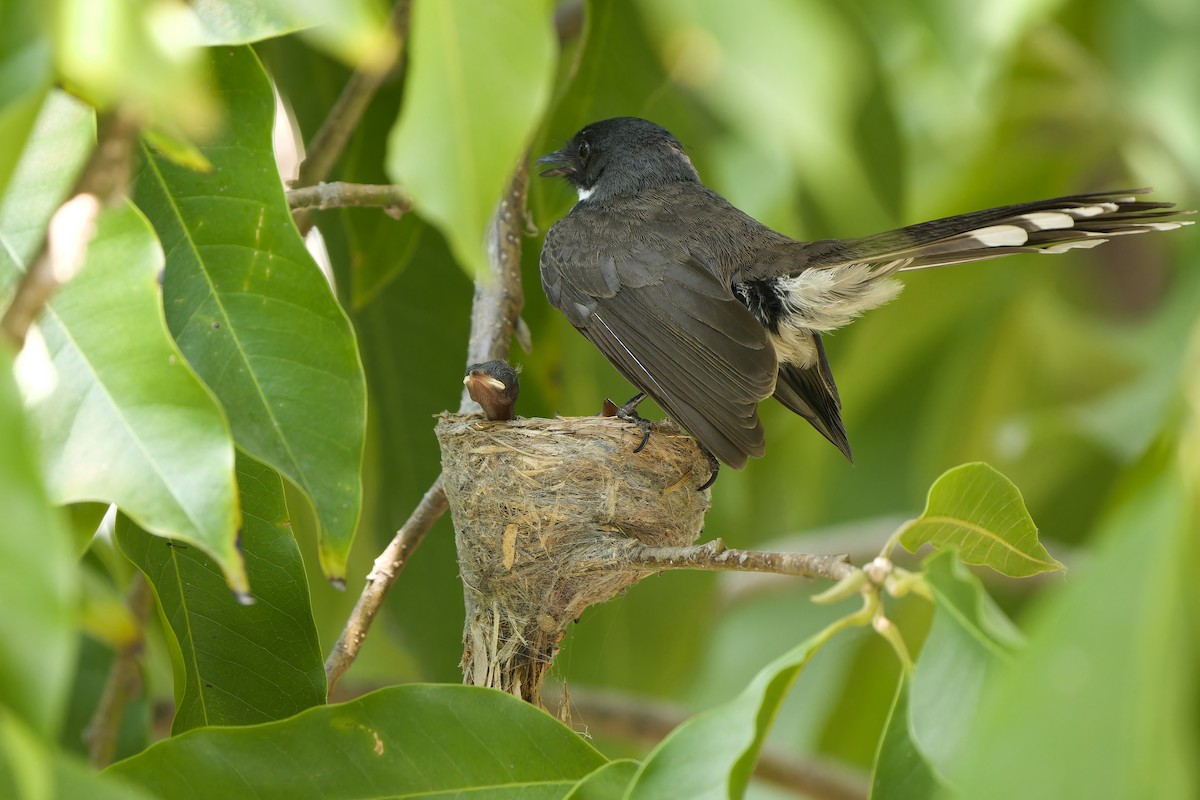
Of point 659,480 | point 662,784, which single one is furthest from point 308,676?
point 659,480

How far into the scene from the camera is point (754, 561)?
6.28ft

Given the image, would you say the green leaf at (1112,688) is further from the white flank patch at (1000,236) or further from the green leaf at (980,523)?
the white flank patch at (1000,236)

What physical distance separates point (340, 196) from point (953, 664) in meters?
1.53

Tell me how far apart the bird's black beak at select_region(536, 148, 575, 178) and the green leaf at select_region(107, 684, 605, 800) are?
232 centimetres

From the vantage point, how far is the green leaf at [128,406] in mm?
1401

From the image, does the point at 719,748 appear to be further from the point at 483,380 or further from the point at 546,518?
the point at 483,380

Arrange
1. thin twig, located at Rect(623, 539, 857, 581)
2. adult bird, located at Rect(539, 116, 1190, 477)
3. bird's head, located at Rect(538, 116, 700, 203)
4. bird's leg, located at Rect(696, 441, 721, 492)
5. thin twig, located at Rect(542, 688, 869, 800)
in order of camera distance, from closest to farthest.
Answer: thin twig, located at Rect(623, 539, 857, 581) → adult bird, located at Rect(539, 116, 1190, 477) → bird's leg, located at Rect(696, 441, 721, 492) → thin twig, located at Rect(542, 688, 869, 800) → bird's head, located at Rect(538, 116, 700, 203)

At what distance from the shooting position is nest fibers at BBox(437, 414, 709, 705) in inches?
107

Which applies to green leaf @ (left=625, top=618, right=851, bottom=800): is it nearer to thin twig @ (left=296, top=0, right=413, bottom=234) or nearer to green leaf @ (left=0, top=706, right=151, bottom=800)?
green leaf @ (left=0, top=706, right=151, bottom=800)

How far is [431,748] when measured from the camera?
1.84m

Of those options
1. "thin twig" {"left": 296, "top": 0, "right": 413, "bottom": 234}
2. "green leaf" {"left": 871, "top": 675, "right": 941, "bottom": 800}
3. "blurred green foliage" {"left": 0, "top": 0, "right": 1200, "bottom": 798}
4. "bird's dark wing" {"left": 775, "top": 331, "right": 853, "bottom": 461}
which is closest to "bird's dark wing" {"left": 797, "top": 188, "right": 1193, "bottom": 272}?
"blurred green foliage" {"left": 0, "top": 0, "right": 1200, "bottom": 798}

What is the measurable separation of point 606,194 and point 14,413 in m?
3.08

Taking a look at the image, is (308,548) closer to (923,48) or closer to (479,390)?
(479,390)

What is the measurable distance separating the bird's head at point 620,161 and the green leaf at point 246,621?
210cm
